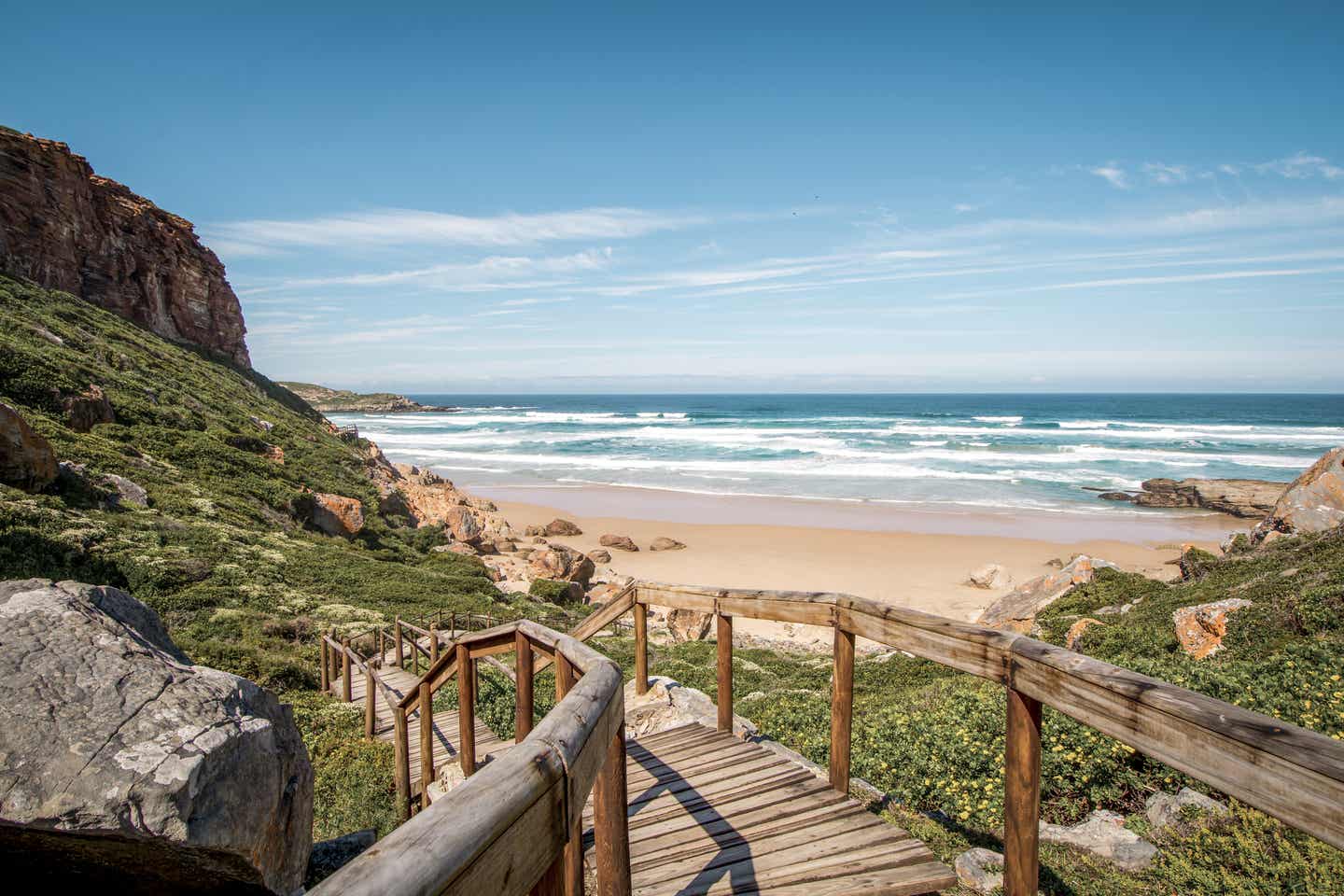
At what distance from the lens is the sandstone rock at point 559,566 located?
62.7 feet

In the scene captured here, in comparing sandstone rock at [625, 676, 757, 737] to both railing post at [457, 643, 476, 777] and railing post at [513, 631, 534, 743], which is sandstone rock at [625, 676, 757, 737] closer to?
railing post at [457, 643, 476, 777]

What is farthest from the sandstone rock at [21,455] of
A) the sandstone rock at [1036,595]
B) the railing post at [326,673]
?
the sandstone rock at [1036,595]

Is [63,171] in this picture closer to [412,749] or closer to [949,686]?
[412,749]

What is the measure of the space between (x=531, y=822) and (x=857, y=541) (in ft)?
75.2

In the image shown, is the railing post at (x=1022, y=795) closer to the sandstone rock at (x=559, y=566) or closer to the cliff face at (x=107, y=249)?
the sandstone rock at (x=559, y=566)

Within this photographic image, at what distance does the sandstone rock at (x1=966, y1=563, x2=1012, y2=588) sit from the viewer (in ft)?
58.9

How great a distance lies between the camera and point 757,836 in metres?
3.33

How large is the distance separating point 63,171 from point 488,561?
2595cm

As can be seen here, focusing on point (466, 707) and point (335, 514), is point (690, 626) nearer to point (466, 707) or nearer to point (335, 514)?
point (335, 514)

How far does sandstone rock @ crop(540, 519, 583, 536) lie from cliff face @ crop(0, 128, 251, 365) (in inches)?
813

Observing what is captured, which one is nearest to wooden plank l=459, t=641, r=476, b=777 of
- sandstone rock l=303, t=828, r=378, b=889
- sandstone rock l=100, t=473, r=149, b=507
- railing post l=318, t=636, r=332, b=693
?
sandstone rock l=303, t=828, r=378, b=889

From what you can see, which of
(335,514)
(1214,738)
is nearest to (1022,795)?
(1214,738)

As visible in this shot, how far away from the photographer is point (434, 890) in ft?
3.27

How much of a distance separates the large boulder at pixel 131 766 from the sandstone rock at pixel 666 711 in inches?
117
